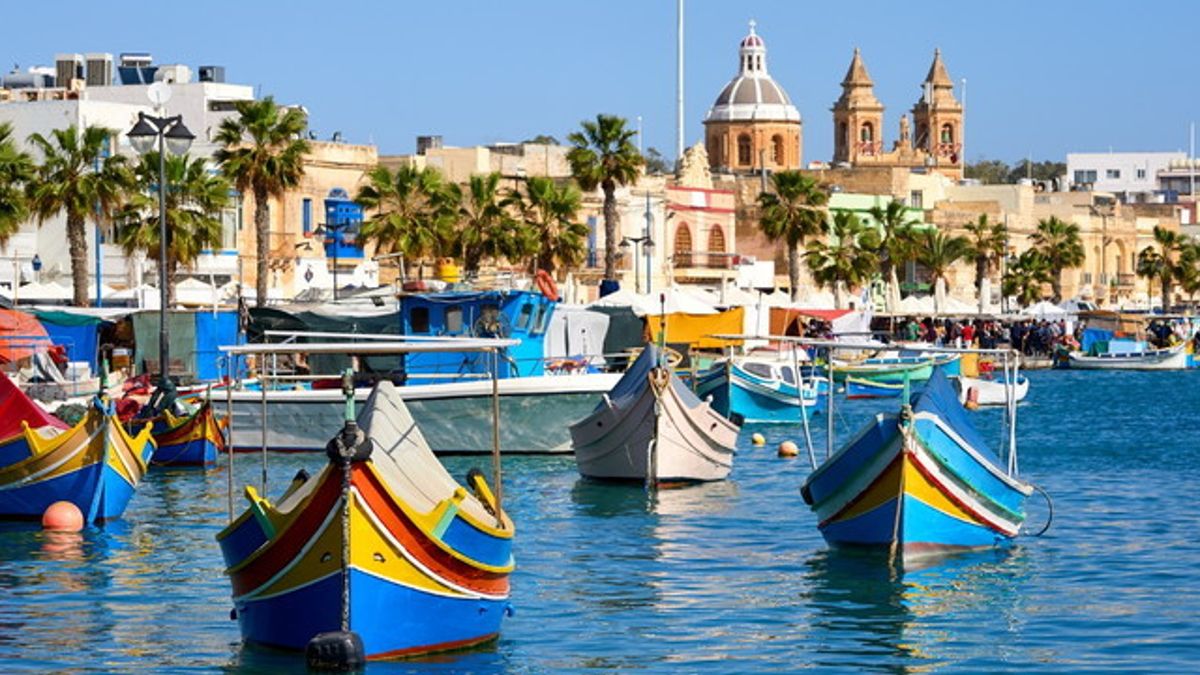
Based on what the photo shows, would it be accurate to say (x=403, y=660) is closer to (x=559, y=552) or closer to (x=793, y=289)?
(x=559, y=552)

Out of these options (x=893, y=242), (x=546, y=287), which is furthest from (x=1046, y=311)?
(x=546, y=287)

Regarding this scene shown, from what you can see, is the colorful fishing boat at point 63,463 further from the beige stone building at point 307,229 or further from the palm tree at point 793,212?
the palm tree at point 793,212

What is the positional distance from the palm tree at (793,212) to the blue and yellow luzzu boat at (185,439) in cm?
4862

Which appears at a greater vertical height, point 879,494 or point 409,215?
point 409,215

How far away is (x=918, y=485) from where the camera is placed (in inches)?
1047

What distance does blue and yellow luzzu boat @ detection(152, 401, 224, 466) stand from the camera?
132ft

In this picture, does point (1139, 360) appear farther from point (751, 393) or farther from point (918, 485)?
point (918, 485)

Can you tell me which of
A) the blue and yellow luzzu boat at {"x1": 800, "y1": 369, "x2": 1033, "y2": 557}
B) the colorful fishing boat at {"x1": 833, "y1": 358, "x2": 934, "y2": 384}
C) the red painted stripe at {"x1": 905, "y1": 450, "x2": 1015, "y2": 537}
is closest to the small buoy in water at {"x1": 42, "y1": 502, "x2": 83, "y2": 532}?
the blue and yellow luzzu boat at {"x1": 800, "y1": 369, "x2": 1033, "y2": 557}

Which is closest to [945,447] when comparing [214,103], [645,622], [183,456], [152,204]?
[645,622]

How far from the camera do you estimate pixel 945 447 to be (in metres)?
26.5

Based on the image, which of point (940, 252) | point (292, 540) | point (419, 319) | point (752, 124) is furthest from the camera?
point (752, 124)

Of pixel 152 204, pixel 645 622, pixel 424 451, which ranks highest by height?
pixel 152 204

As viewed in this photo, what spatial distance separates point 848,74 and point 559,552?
139 metres

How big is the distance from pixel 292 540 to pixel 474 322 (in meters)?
25.6
